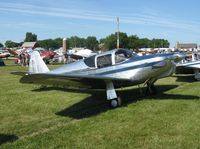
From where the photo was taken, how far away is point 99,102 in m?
10.0

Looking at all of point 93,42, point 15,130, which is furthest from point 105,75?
point 93,42

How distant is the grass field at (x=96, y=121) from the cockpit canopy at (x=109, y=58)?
1223mm

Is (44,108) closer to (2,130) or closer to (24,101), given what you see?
(24,101)

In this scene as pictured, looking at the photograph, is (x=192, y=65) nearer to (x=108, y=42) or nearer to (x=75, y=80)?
(x=75, y=80)

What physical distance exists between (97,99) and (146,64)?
2.15m

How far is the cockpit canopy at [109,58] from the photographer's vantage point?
9891 millimetres

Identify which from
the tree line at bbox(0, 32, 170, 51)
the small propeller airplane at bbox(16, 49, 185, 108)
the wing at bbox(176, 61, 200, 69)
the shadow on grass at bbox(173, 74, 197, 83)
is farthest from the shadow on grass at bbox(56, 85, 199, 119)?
the tree line at bbox(0, 32, 170, 51)

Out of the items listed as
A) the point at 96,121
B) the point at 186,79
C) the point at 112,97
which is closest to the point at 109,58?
the point at 112,97

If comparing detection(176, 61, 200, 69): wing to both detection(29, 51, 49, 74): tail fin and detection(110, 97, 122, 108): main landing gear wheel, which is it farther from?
detection(110, 97, 122, 108): main landing gear wheel

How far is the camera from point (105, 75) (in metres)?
9.82

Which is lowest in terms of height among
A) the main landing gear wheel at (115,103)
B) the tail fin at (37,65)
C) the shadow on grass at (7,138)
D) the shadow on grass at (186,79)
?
the shadow on grass at (186,79)

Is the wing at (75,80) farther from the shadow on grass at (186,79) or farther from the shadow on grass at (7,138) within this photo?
the shadow on grass at (186,79)

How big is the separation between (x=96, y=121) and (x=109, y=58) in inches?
121

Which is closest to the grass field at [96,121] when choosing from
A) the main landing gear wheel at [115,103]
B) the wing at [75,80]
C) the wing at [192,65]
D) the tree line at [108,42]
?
the main landing gear wheel at [115,103]
